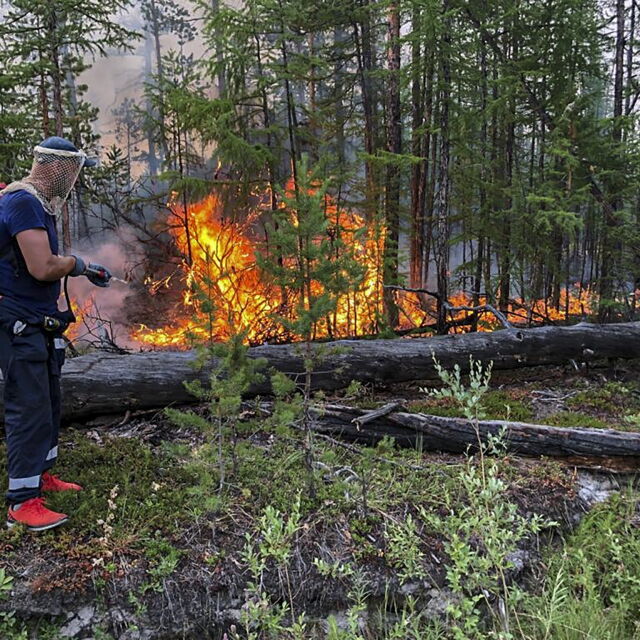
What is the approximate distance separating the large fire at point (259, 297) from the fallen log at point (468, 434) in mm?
1455

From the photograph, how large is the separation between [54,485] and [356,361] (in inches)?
143

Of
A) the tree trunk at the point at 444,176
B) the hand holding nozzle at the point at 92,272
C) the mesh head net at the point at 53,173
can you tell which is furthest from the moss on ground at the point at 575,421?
the mesh head net at the point at 53,173

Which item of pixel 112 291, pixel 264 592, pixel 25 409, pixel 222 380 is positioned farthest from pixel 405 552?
pixel 112 291

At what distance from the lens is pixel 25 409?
3.20 m

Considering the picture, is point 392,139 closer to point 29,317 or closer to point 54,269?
point 54,269

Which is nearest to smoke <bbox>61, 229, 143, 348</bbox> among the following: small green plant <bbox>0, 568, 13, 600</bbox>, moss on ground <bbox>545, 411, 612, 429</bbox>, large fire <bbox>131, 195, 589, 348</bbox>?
large fire <bbox>131, 195, 589, 348</bbox>

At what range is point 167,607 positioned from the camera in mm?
2961

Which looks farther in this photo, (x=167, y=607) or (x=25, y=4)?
(x=25, y=4)

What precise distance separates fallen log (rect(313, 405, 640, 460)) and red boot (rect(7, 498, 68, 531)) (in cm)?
223

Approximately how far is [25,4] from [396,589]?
486 inches

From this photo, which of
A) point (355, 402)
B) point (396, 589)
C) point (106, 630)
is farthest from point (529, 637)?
point (355, 402)

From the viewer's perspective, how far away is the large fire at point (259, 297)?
7.65 metres

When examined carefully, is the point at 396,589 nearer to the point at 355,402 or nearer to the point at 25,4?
the point at 355,402

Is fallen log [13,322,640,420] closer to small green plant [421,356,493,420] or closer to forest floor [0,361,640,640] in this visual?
forest floor [0,361,640,640]
